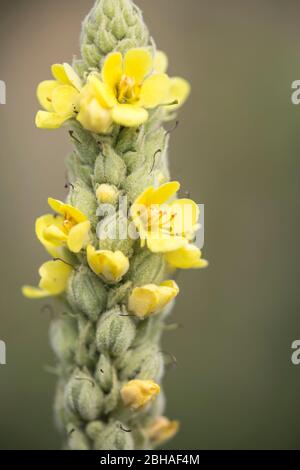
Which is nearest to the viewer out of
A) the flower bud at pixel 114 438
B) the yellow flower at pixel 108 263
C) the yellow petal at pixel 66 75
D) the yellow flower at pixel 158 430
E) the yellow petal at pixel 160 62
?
the yellow flower at pixel 108 263

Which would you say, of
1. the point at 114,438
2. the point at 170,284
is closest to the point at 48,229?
the point at 170,284

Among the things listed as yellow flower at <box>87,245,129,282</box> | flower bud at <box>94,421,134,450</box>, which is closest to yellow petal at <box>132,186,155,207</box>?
yellow flower at <box>87,245,129,282</box>

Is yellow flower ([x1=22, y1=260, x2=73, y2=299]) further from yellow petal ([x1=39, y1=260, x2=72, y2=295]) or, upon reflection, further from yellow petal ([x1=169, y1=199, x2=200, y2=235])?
yellow petal ([x1=169, y1=199, x2=200, y2=235])

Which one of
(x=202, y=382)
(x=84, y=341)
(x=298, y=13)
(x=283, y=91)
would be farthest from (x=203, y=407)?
(x=298, y=13)

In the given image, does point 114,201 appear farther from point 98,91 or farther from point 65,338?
point 65,338

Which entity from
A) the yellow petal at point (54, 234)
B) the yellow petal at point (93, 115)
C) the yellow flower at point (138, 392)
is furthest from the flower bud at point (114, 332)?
the yellow petal at point (93, 115)

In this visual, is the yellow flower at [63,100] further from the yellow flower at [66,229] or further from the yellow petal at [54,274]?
the yellow petal at [54,274]
